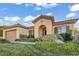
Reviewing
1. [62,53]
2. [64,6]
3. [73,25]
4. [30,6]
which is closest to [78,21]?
[73,25]

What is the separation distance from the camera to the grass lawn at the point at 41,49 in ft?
8.57

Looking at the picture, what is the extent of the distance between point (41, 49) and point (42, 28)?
25 cm

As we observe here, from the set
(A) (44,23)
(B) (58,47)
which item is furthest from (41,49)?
(A) (44,23)

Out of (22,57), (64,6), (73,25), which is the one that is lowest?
(22,57)

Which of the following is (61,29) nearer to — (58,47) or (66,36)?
(66,36)

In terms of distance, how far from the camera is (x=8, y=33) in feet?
8.75

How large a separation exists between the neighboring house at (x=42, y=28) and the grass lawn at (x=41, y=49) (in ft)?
0.39

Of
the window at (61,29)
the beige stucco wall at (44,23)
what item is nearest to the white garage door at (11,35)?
the beige stucco wall at (44,23)

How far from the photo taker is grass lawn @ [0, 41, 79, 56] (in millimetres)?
2611

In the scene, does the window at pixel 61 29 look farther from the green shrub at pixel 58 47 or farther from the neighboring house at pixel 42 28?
the green shrub at pixel 58 47

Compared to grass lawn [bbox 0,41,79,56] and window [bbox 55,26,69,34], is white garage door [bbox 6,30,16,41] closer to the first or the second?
grass lawn [bbox 0,41,79,56]

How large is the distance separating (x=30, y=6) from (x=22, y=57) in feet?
1.94

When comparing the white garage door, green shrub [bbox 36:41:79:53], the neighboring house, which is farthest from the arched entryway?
the white garage door

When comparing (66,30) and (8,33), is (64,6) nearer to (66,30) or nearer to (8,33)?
(66,30)
